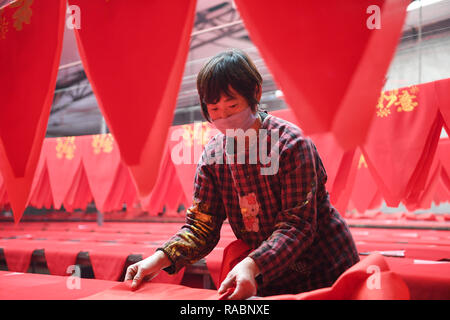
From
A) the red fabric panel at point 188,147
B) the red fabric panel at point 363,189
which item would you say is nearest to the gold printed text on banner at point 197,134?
the red fabric panel at point 188,147

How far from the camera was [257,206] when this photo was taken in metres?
0.93

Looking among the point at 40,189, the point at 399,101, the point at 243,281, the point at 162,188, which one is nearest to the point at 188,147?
the point at 162,188

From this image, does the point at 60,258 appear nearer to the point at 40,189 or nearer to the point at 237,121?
the point at 237,121

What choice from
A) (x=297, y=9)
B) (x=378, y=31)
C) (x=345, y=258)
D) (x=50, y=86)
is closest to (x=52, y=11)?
(x=50, y=86)

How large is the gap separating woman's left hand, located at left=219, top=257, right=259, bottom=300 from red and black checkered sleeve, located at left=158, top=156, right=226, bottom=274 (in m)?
0.25

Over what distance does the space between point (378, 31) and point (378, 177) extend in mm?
1519

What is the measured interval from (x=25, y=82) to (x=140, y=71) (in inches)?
18.0

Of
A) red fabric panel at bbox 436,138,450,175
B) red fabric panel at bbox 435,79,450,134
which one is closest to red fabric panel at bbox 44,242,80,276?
red fabric panel at bbox 435,79,450,134

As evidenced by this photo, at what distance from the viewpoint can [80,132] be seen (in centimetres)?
812

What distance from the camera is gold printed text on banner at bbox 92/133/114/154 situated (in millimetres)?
3273

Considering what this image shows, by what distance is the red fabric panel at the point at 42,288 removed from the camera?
0.93 m

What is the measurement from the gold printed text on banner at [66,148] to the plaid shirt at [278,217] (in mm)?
2823
